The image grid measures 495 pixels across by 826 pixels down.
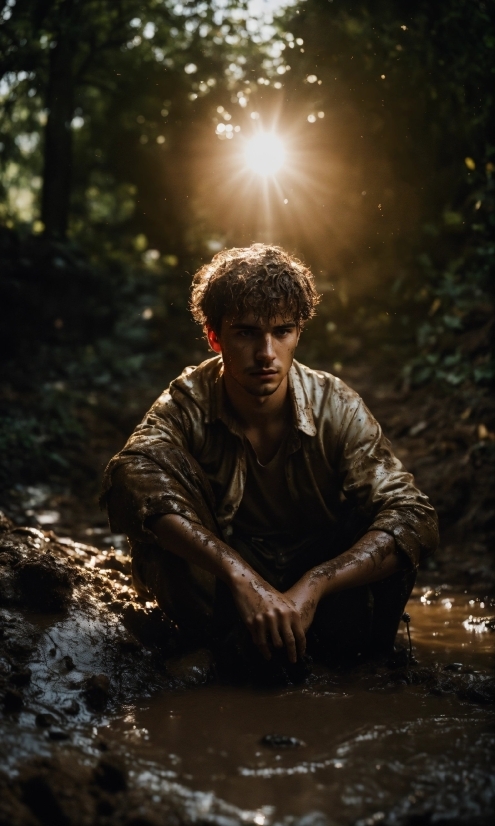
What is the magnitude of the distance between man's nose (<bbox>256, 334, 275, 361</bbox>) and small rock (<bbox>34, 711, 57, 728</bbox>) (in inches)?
59.0

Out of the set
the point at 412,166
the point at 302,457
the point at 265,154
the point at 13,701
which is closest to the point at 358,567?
the point at 302,457

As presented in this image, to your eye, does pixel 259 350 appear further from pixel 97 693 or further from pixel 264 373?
pixel 97 693

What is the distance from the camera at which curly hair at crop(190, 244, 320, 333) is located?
300cm

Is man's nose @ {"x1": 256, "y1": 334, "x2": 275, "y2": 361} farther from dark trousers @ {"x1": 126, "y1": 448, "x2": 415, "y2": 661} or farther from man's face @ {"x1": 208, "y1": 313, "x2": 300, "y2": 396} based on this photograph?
dark trousers @ {"x1": 126, "y1": 448, "x2": 415, "y2": 661}

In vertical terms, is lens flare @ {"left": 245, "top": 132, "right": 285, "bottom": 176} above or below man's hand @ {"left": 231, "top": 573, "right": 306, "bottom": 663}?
above

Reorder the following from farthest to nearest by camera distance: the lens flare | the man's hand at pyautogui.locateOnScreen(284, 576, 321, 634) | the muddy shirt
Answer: the lens flare
the muddy shirt
the man's hand at pyautogui.locateOnScreen(284, 576, 321, 634)

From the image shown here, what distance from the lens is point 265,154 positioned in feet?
22.6

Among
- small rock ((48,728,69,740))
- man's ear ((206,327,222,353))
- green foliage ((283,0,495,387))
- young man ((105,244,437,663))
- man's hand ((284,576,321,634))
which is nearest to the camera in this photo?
small rock ((48,728,69,740))

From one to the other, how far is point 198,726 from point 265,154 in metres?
5.65

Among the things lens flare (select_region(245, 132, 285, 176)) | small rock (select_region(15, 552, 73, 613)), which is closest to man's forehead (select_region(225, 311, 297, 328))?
small rock (select_region(15, 552, 73, 613))

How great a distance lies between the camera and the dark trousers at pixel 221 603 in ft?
9.60

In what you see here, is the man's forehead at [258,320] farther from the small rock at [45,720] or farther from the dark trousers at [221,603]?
the small rock at [45,720]

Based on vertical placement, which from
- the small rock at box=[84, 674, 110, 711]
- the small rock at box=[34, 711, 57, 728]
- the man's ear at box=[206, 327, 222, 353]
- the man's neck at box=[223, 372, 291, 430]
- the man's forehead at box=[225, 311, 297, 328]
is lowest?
the small rock at box=[34, 711, 57, 728]

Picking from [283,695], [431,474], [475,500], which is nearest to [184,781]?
[283,695]
